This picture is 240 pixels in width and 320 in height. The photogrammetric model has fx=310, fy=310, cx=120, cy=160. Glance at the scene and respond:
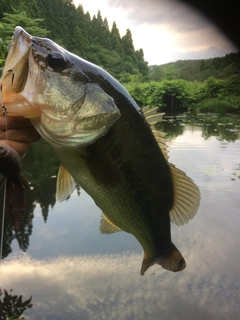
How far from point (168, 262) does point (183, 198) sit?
1.04 feet

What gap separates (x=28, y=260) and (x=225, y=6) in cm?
889

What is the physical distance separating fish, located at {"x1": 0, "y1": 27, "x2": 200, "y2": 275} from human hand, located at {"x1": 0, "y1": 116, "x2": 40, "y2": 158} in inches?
4.2

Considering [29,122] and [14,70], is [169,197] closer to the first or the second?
[29,122]

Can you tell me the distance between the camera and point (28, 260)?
4.23 metres

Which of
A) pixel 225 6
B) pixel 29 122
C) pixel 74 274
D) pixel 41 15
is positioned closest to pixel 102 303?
pixel 74 274

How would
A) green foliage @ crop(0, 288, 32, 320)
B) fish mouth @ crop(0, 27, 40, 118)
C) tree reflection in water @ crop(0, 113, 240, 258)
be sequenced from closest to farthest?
fish mouth @ crop(0, 27, 40, 118), green foliage @ crop(0, 288, 32, 320), tree reflection in water @ crop(0, 113, 240, 258)

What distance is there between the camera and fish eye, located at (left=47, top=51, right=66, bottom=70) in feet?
3.27

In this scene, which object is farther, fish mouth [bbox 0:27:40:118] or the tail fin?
the tail fin

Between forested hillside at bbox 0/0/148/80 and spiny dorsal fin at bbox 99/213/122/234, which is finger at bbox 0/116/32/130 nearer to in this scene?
spiny dorsal fin at bbox 99/213/122/234

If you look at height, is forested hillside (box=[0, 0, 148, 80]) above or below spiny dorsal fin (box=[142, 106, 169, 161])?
Answer: above

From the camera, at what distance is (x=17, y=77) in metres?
0.97

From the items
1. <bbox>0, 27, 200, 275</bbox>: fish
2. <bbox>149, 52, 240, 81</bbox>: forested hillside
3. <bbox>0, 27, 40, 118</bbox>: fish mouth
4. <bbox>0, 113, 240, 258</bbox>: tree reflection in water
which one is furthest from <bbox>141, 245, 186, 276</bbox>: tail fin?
<bbox>149, 52, 240, 81</bbox>: forested hillside

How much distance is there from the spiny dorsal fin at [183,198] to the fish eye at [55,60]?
65 centimetres

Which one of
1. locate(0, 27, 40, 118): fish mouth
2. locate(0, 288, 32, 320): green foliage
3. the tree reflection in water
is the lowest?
locate(0, 288, 32, 320): green foliage
